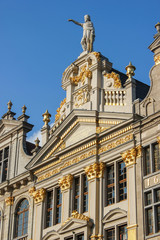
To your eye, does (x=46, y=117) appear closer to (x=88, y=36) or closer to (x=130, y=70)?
(x=88, y=36)

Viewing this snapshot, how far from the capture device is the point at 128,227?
2717 cm

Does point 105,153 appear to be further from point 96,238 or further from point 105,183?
point 96,238

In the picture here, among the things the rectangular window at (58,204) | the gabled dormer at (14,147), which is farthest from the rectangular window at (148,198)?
the gabled dormer at (14,147)

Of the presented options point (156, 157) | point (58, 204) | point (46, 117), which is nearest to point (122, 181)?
point (156, 157)

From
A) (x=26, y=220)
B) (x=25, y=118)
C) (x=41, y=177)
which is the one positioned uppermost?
(x=25, y=118)

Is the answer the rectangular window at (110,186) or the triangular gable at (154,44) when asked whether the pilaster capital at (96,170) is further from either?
the triangular gable at (154,44)

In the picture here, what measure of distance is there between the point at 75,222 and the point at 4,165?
10.5 meters

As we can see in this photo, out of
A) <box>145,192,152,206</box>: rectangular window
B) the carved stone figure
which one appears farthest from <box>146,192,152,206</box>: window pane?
the carved stone figure

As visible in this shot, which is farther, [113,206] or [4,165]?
[4,165]

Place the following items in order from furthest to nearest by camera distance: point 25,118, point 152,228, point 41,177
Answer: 1. point 25,118
2. point 41,177
3. point 152,228

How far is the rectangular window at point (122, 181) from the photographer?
28.8 metres

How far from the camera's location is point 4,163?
39281mm

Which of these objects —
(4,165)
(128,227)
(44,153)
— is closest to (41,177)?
(44,153)

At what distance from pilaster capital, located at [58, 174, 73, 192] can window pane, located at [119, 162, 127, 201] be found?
11.8 feet
